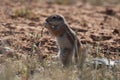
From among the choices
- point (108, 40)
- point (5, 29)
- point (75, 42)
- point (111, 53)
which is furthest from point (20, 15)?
point (75, 42)

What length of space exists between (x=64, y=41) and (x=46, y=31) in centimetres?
244

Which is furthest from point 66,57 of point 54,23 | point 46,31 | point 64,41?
point 46,31

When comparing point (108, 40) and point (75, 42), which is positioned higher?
point (75, 42)

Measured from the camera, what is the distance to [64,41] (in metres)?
8.71

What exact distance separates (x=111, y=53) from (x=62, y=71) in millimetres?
1869

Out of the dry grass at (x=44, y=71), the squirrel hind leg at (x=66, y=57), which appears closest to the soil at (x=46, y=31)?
the dry grass at (x=44, y=71)

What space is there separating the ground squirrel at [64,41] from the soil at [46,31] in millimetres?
277

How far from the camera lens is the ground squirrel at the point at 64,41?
862cm

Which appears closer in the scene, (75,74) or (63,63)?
(75,74)

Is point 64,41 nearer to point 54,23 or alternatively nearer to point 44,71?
point 54,23

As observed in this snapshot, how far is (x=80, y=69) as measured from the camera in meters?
8.02

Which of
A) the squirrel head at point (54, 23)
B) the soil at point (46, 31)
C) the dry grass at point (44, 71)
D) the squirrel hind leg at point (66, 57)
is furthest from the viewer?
the soil at point (46, 31)

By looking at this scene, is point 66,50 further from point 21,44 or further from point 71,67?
point 21,44

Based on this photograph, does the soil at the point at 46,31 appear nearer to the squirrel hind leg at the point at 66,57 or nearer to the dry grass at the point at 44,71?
the dry grass at the point at 44,71
